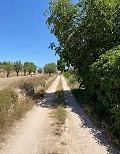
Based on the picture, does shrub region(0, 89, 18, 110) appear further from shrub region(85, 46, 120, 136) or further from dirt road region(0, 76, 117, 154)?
shrub region(85, 46, 120, 136)

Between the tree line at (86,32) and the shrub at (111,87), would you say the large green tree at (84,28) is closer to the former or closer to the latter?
the tree line at (86,32)

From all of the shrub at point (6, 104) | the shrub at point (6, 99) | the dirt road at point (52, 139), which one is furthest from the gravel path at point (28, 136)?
the shrub at point (6, 99)

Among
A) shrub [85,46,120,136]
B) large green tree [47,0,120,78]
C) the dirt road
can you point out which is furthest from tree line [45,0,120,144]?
the dirt road

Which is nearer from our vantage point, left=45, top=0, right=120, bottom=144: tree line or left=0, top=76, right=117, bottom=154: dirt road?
left=0, top=76, right=117, bottom=154: dirt road

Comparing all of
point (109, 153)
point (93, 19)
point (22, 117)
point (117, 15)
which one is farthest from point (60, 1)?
point (109, 153)

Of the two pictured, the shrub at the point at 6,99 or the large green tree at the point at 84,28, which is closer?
the shrub at the point at 6,99

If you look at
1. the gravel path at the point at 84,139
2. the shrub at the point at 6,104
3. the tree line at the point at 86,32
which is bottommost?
the gravel path at the point at 84,139

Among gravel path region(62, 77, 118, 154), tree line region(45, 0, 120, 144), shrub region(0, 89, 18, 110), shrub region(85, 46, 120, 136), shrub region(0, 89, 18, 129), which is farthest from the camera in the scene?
tree line region(45, 0, 120, 144)

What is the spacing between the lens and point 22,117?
17188mm

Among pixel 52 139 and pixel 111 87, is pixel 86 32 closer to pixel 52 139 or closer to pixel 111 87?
pixel 111 87

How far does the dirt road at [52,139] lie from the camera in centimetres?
1061

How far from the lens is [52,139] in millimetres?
11883

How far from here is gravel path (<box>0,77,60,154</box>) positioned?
10.6 metres

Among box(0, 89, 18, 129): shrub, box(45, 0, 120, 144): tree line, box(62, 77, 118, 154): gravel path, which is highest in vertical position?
box(45, 0, 120, 144): tree line
